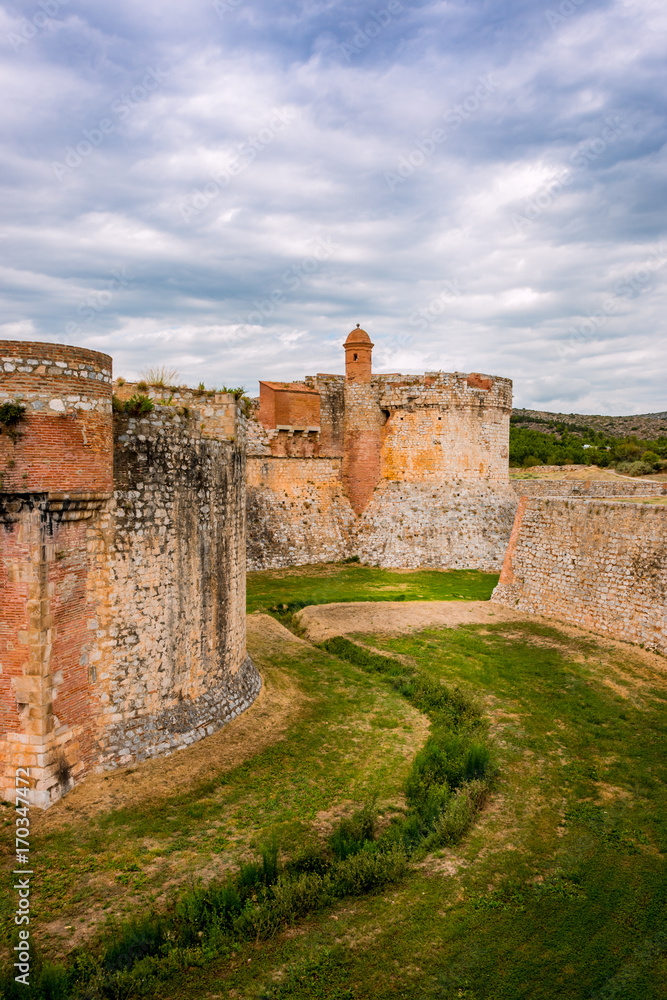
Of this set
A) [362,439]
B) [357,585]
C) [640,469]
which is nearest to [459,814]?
[357,585]

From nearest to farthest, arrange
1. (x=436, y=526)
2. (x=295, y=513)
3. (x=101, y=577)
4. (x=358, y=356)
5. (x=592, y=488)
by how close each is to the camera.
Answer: (x=101, y=577)
(x=592, y=488)
(x=436, y=526)
(x=295, y=513)
(x=358, y=356)

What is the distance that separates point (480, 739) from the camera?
1000 centimetres

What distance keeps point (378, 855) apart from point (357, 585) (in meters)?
15.0

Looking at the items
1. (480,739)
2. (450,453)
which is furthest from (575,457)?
(480,739)

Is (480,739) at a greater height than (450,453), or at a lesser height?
lesser

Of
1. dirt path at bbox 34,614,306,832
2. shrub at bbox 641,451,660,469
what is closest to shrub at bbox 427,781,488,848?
dirt path at bbox 34,614,306,832

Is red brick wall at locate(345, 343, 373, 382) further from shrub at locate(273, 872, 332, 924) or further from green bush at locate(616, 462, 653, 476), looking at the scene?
shrub at locate(273, 872, 332, 924)

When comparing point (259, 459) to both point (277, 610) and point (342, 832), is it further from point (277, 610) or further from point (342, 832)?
point (342, 832)

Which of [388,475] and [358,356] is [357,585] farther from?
[358,356]

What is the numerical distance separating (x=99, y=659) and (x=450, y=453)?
20.4 meters

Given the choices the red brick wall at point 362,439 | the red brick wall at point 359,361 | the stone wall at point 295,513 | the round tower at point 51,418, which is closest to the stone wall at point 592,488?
the red brick wall at point 362,439

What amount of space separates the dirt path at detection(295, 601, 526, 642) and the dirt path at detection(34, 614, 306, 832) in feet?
14.7

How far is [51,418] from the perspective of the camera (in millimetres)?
7871

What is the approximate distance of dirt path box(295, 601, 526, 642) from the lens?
16.7 meters
